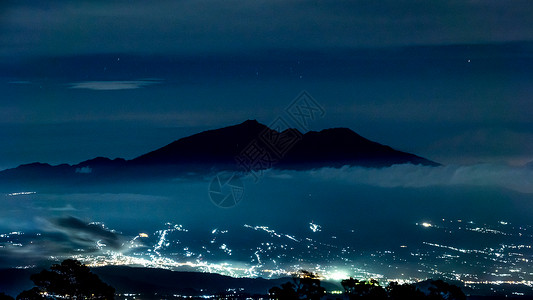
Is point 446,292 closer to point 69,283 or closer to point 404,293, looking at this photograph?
point 404,293

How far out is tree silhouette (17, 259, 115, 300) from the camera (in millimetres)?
22641

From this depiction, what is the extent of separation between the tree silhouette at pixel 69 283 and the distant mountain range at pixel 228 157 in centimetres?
6580

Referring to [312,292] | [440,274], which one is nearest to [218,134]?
[440,274]

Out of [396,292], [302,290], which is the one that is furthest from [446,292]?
[302,290]

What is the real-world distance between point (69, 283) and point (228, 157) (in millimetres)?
71140

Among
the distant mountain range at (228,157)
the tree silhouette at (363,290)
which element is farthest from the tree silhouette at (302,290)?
the distant mountain range at (228,157)

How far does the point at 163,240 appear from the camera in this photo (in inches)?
3009

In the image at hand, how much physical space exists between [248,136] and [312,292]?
72.4 metres

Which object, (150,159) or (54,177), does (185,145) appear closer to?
(150,159)

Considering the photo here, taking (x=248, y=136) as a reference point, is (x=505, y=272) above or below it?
below

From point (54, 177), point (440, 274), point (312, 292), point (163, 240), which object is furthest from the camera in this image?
point (54, 177)

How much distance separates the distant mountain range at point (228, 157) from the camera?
93500mm

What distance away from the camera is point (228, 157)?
308 ft

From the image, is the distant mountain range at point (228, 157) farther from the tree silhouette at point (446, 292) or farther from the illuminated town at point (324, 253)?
the tree silhouette at point (446, 292)
